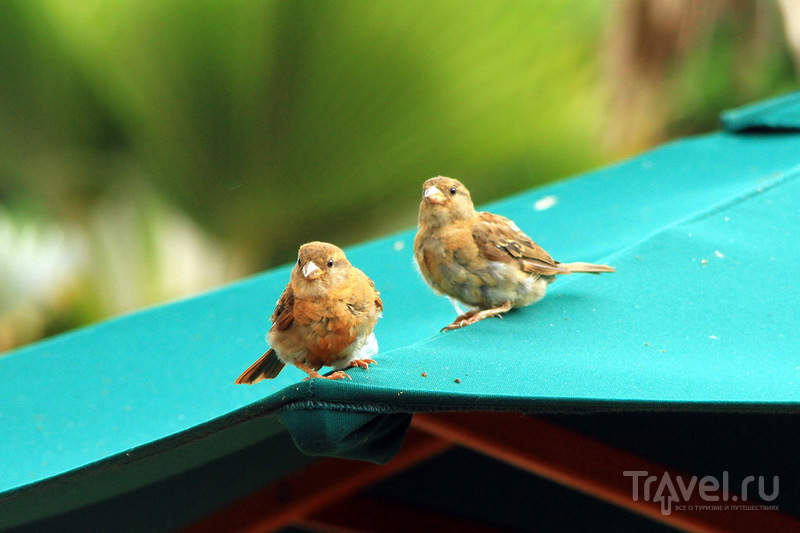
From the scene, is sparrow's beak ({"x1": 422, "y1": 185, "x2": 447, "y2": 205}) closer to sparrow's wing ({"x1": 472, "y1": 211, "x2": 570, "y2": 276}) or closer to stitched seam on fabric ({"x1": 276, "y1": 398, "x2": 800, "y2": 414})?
sparrow's wing ({"x1": 472, "y1": 211, "x2": 570, "y2": 276})

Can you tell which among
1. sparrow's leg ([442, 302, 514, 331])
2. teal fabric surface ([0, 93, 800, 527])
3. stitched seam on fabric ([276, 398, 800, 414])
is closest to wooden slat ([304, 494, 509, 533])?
teal fabric surface ([0, 93, 800, 527])

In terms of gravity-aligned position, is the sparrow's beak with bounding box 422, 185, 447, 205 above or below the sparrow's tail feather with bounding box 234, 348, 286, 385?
above

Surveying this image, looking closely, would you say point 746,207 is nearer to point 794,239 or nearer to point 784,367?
point 794,239

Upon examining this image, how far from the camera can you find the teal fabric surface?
1483mm

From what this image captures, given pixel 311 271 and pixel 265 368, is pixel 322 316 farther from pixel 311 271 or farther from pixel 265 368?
pixel 265 368

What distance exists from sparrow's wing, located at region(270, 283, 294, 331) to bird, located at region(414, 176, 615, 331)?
41cm

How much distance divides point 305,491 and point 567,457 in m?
0.95

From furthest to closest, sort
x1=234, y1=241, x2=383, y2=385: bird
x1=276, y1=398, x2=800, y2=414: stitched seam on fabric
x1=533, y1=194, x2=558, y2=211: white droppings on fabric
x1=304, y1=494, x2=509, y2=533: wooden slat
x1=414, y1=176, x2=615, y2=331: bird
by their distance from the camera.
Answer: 1. x1=533, y1=194, x2=558, y2=211: white droppings on fabric
2. x1=304, y1=494, x2=509, y2=533: wooden slat
3. x1=414, y1=176, x2=615, y2=331: bird
4. x1=234, y1=241, x2=383, y2=385: bird
5. x1=276, y1=398, x2=800, y2=414: stitched seam on fabric

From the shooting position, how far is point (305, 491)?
2656 millimetres

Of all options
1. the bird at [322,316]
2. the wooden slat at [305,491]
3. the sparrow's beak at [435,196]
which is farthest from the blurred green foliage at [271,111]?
the bird at [322,316]

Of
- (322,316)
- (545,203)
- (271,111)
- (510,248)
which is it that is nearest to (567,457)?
(322,316)

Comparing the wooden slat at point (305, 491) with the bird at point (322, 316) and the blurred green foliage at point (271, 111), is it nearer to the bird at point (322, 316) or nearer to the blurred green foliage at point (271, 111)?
the bird at point (322, 316)

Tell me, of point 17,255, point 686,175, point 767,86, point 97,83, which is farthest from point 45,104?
point 767,86

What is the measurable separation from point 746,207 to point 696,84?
18.7ft
